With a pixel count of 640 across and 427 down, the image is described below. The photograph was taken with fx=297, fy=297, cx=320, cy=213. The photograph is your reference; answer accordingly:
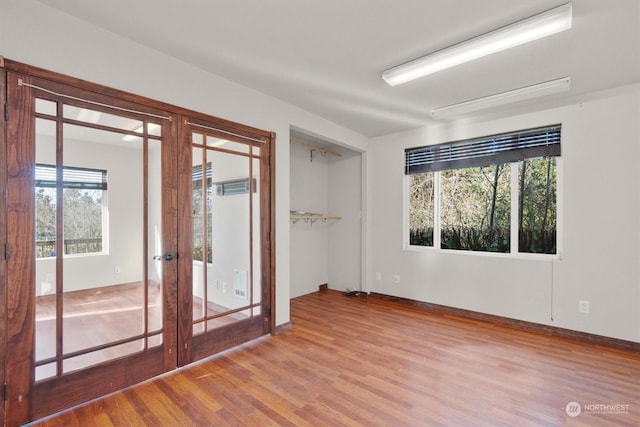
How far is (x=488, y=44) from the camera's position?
215 cm

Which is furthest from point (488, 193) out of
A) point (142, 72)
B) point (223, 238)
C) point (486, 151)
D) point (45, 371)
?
point (45, 371)

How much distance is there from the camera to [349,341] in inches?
125

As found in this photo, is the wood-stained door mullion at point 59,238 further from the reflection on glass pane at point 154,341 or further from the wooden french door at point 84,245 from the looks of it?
the reflection on glass pane at point 154,341

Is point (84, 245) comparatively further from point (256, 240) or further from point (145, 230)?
point (256, 240)

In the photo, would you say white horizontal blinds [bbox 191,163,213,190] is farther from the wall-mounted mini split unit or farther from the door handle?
the door handle

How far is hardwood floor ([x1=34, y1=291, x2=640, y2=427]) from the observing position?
1948 mm

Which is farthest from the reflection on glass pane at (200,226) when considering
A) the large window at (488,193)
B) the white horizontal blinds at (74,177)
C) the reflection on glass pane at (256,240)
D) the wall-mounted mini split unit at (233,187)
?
the large window at (488,193)

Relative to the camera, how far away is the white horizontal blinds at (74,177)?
6.22 feet

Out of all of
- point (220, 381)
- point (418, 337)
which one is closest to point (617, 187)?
point (418, 337)

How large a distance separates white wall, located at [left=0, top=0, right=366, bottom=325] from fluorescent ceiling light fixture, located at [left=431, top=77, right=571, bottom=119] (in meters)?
1.75

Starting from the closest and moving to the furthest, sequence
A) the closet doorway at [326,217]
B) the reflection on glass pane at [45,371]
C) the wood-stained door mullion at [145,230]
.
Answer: the reflection on glass pane at [45,371], the wood-stained door mullion at [145,230], the closet doorway at [326,217]

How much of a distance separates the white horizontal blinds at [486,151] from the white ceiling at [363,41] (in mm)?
456

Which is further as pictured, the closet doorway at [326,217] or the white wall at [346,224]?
the white wall at [346,224]

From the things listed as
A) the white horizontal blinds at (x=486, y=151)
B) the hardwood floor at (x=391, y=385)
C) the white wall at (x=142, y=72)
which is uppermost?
the white wall at (x=142, y=72)
